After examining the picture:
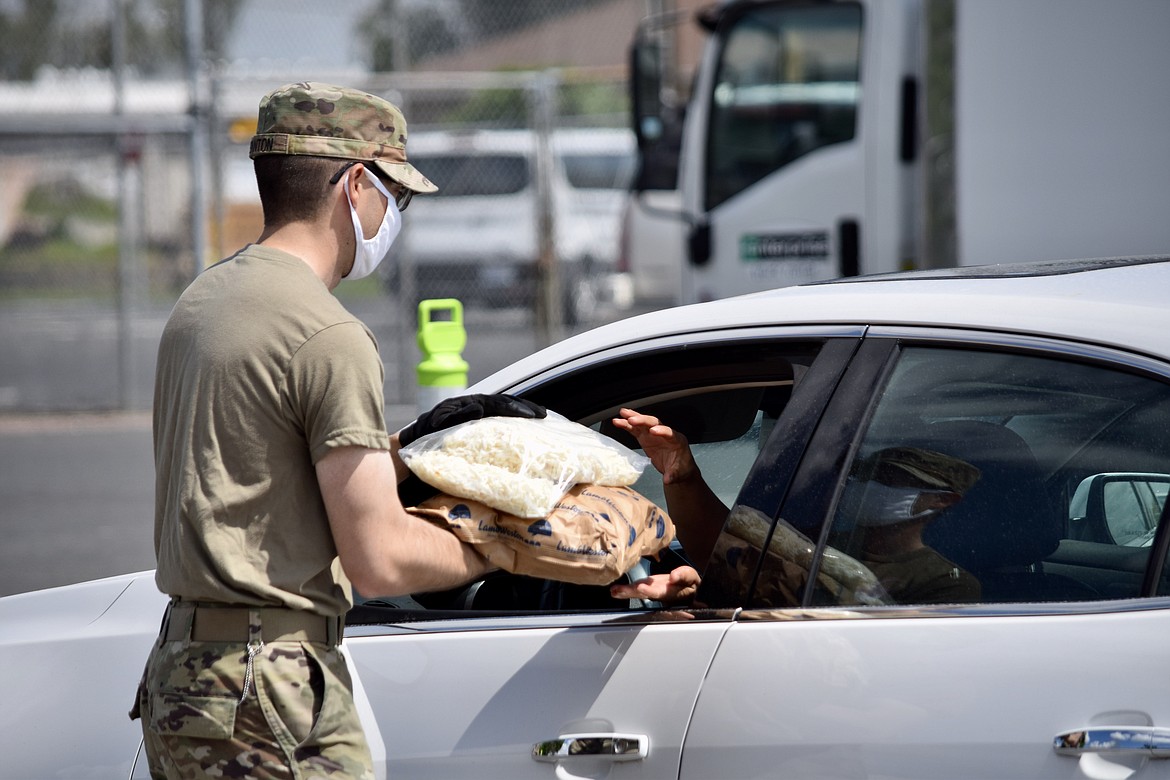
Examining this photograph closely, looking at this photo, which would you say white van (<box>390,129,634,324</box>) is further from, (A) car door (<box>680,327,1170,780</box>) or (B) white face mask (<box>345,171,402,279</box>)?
(A) car door (<box>680,327,1170,780</box>)

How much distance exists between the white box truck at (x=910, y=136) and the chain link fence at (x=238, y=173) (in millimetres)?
2645

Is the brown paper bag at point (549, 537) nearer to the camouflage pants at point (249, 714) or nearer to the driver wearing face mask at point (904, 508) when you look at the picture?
the camouflage pants at point (249, 714)

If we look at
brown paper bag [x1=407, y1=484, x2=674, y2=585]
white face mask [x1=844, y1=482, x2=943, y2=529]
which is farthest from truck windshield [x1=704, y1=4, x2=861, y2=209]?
brown paper bag [x1=407, y1=484, x2=674, y2=585]

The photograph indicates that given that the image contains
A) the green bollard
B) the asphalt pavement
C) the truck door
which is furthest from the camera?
the truck door

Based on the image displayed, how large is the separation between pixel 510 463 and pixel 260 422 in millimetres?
397

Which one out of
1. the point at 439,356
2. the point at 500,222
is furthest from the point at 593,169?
the point at 439,356

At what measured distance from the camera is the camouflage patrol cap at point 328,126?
2.00 meters

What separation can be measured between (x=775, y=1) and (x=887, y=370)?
603cm

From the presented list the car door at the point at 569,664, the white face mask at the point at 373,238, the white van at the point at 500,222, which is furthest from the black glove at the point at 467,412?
the white van at the point at 500,222

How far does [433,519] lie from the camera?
207cm

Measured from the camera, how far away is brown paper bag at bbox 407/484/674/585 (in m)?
2.04

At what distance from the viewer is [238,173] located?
2073cm

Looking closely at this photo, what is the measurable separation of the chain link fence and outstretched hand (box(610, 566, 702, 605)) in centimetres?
817

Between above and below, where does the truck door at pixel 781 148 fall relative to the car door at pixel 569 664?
above
